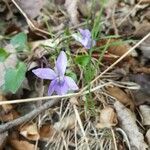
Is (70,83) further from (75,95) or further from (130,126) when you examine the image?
(130,126)

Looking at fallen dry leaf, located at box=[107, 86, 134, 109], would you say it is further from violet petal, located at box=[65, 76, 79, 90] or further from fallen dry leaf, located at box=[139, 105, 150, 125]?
violet petal, located at box=[65, 76, 79, 90]

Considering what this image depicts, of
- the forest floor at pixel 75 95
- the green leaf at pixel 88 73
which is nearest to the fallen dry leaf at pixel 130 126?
the forest floor at pixel 75 95

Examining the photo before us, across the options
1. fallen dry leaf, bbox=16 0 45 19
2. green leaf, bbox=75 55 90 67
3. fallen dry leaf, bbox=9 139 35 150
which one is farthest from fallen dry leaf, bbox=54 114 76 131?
fallen dry leaf, bbox=16 0 45 19

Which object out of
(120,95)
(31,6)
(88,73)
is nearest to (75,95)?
(88,73)

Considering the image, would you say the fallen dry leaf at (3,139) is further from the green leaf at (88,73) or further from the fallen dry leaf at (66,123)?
the green leaf at (88,73)

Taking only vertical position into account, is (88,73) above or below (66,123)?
above

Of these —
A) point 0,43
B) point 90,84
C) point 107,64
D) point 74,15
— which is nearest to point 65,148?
point 90,84
